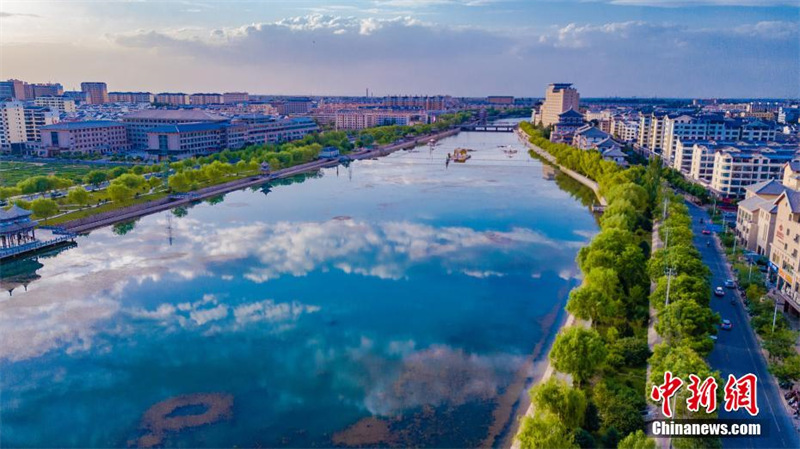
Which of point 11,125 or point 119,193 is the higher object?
point 11,125

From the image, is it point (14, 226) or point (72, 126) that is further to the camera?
point (72, 126)

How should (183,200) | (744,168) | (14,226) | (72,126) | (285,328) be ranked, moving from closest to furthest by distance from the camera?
(285,328)
(14,226)
(744,168)
(183,200)
(72,126)

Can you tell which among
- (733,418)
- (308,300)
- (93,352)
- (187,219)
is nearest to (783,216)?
(733,418)

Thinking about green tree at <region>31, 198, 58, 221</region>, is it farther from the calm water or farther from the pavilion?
the pavilion

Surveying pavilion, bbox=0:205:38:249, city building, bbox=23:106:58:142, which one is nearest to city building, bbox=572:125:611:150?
pavilion, bbox=0:205:38:249

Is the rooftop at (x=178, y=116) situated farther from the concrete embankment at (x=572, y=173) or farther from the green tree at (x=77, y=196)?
the concrete embankment at (x=572, y=173)

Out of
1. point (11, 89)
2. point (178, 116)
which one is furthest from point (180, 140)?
point (11, 89)

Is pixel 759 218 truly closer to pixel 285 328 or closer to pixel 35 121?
pixel 285 328
